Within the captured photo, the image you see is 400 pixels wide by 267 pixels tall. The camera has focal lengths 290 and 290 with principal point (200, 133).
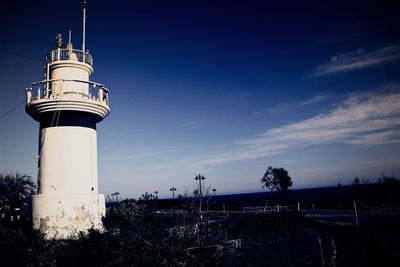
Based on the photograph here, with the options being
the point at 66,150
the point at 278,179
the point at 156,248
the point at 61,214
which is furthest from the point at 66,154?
the point at 278,179

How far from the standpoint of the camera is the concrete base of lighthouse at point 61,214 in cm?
1429

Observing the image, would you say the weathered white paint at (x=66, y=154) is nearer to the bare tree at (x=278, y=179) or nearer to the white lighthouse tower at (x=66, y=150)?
the white lighthouse tower at (x=66, y=150)

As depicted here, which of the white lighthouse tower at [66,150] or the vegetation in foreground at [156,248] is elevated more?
the white lighthouse tower at [66,150]

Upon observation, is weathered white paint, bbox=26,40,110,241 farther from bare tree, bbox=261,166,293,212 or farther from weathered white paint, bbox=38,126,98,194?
bare tree, bbox=261,166,293,212

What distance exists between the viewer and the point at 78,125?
627 inches

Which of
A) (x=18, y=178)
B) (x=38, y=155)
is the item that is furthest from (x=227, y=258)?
(x=18, y=178)

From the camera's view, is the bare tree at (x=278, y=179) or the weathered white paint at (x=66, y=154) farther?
the bare tree at (x=278, y=179)

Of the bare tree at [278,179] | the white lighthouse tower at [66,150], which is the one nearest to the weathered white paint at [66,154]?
the white lighthouse tower at [66,150]

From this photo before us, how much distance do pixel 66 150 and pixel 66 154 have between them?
0.21 m

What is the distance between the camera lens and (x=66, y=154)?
606 inches

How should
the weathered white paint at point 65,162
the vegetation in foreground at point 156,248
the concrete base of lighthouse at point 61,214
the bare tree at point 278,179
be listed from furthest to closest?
the bare tree at point 278,179 → the weathered white paint at point 65,162 → the concrete base of lighthouse at point 61,214 → the vegetation in foreground at point 156,248

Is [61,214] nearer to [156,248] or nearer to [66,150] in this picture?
[66,150]

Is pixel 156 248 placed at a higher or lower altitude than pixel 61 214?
lower

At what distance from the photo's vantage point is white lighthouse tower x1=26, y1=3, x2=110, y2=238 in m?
14.6
